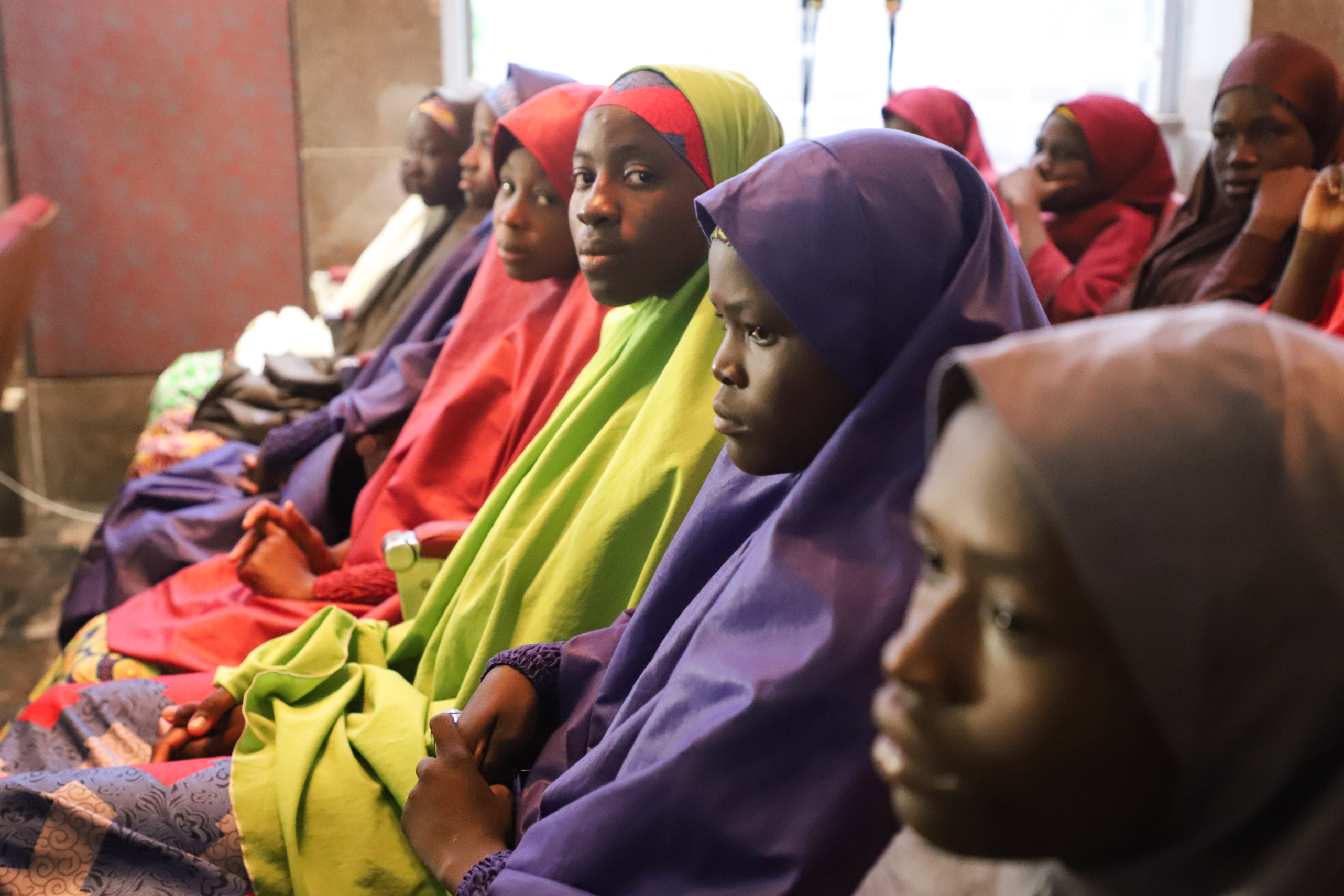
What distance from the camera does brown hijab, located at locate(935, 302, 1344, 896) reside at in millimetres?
532

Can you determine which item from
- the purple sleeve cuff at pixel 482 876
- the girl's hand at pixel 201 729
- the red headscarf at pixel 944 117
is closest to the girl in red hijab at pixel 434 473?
the girl's hand at pixel 201 729

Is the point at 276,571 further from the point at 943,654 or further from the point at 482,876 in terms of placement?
the point at 943,654

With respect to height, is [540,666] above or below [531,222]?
below

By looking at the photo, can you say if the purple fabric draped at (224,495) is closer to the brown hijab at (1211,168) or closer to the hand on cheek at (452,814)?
the hand on cheek at (452,814)

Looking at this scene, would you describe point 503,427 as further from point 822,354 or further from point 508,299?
point 822,354

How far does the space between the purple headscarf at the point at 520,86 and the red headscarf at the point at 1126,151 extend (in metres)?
1.51

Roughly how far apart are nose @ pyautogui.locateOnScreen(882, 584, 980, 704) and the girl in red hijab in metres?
1.51

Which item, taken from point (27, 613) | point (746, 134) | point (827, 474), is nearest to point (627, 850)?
point (827, 474)

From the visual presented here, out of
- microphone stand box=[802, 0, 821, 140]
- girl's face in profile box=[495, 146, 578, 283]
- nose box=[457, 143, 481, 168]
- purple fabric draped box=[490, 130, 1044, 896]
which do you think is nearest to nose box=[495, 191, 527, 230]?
girl's face in profile box=[495, 146, 578, 283]

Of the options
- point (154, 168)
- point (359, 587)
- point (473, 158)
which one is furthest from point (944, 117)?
point (154, 168)

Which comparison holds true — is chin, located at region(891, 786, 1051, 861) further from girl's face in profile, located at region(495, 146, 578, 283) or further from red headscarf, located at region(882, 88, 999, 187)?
red headscarf, located at region(882, 88, 999, 187)

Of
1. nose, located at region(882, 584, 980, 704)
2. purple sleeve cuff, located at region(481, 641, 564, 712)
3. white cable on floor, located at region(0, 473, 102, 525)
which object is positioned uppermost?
nose, located at region(882, 584, 980, 704)

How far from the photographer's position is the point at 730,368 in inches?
45.5

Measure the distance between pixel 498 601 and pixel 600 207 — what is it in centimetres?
57
